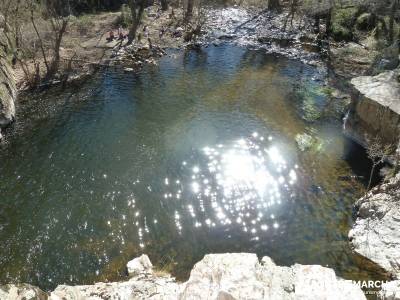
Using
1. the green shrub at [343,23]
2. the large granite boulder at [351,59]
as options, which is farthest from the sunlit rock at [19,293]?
the green shrub at [343,23]

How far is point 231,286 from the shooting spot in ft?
43.8

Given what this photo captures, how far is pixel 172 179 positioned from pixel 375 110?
14.0 meters

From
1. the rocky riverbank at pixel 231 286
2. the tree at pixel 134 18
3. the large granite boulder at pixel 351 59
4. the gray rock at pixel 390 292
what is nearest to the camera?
the rocky riverbank at pixel 231 286

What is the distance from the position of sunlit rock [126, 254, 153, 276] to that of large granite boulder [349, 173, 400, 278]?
10171 millimetres

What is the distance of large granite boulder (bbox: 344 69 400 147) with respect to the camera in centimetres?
2444

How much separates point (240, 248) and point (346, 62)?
88.2 ft

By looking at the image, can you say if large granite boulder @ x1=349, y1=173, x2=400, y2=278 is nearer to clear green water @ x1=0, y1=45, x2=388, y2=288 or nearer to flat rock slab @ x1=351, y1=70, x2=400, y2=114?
clear green water @ x1=0, y1=45, x2=388, y2=288

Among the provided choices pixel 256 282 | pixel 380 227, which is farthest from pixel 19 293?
pixel 380 227

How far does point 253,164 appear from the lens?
25.0 meters

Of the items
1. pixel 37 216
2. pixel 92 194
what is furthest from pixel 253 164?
pixel 37 216

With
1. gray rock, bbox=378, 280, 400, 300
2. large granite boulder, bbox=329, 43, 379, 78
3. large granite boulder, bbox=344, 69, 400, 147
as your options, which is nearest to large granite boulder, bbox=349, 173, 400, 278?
gray rock, bbox=378, 280, 400, 300

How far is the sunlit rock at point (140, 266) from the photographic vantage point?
18.0 metres

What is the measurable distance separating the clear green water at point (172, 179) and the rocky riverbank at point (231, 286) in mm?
2463

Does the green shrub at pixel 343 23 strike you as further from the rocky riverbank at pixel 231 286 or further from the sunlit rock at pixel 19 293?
the sunlit rock at pixel 19 293
